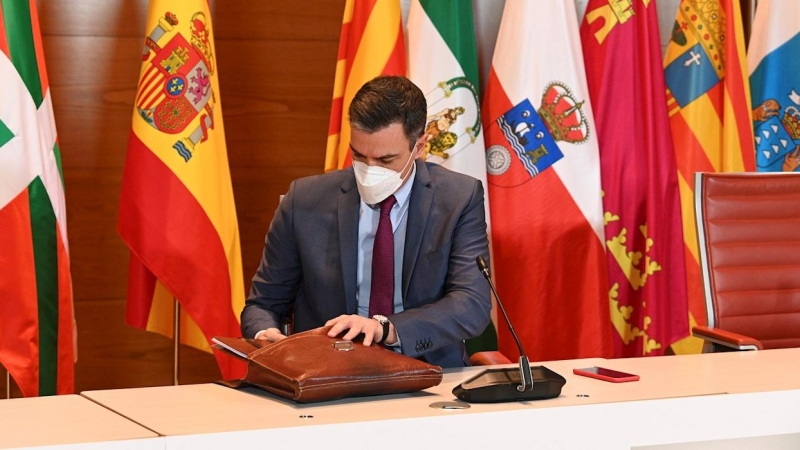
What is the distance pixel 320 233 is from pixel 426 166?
0.34 meters

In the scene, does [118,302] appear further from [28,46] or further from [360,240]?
[360,240]

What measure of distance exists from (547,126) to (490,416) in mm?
2149

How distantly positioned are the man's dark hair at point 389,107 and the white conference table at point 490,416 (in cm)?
63

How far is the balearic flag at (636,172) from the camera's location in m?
3.81

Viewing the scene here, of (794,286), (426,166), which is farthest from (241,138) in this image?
(794,286)

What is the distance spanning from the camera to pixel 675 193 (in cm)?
387

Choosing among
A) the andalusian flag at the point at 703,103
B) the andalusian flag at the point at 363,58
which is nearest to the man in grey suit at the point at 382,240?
the andalusian flag at the point at 363,58

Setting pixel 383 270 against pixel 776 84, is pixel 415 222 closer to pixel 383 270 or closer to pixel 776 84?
pixel 383 270

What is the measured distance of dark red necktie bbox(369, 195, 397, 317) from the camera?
7.99 feet

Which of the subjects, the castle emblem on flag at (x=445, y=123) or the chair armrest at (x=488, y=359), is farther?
the castle emblem on flag at (x=445, y=123)

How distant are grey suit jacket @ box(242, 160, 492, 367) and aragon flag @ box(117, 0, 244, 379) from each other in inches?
32.5

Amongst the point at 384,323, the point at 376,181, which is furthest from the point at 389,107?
the point at 384,323

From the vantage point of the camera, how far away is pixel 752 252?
304cm

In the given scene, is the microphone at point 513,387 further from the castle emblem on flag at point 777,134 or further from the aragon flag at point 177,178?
the castle emblem on flag at point 777,134
